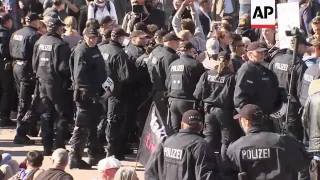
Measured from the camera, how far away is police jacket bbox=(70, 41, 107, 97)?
46.7ft

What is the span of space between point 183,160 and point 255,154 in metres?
0.84

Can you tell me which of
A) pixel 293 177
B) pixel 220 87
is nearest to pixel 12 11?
pixel 220 87

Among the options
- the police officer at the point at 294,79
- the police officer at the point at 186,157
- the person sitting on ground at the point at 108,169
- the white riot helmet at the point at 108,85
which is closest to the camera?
the police officer at the point at 186,157

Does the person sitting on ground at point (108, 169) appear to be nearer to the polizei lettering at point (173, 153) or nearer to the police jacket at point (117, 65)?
the polizei lettering at point (173, 153)

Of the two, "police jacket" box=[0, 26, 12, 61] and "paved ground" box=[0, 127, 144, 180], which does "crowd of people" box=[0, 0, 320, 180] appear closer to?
"police jacket" box=[0, 26, 12, 61]

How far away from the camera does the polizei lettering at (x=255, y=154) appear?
10000 mm

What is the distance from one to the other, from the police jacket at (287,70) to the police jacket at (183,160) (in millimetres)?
3792

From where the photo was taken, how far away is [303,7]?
18.9 metres

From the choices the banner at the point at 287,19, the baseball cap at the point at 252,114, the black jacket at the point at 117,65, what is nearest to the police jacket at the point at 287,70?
the banner at the point at 287,19

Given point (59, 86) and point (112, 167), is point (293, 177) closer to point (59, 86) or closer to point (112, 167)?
point (112, 167)

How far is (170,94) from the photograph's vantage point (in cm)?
1426

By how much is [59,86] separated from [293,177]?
586 cm

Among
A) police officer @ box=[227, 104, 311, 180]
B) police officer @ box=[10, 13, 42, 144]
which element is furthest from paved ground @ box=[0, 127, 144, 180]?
police officer @ box=[227, 104, 311, 180]

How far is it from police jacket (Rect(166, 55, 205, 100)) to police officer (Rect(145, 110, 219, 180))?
137 inches
